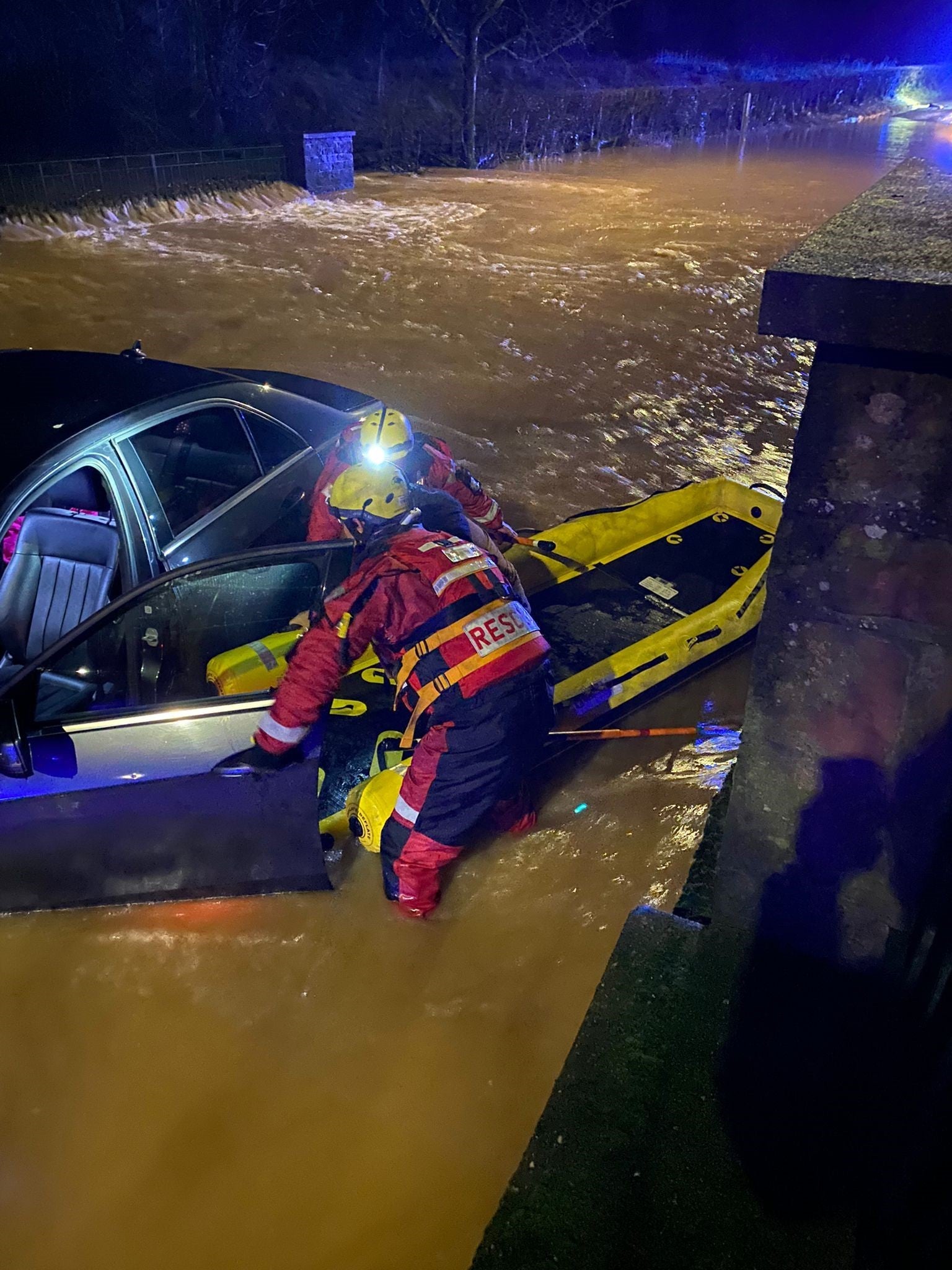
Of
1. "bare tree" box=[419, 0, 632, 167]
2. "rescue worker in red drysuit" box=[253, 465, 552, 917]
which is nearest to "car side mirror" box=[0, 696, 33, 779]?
"rescue worker in red drysuit" box=[253, 465, 552, 917]

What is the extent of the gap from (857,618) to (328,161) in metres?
18.2

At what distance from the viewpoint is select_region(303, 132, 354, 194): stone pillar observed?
55.9ft

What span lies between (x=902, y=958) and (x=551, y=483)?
585 cm

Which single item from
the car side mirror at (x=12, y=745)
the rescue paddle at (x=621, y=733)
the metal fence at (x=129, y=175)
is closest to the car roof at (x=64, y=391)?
the car side mirror at (x=12, y=745)

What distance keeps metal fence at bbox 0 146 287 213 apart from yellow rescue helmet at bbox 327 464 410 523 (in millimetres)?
13317

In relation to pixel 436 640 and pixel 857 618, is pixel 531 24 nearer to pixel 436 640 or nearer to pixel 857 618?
pixel 436 640

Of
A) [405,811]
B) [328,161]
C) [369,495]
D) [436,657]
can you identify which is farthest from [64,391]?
[328,161]

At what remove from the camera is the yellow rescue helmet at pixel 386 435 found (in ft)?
15.2

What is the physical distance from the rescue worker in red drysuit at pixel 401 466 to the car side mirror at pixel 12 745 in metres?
1.54

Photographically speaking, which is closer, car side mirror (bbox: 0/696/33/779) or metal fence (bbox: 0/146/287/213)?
car side mirror (bbox: 0/696/33/779)

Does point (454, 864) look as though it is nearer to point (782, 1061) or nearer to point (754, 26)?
point (782, 1061)

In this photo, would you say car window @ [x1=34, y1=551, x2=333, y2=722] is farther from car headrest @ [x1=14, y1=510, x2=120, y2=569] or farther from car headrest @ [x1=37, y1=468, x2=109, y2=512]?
car headrest @ [x1=37, y1=468, x2=109, y2=512]

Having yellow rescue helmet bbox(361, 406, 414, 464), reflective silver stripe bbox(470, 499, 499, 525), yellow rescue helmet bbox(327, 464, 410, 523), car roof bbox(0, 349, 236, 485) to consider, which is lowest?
reflective silver stripe bbox(470, 499, 499, 525)

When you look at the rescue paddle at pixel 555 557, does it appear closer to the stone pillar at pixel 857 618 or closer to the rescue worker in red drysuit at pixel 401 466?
the rescue worker in red drysuit at pixel 401 466
